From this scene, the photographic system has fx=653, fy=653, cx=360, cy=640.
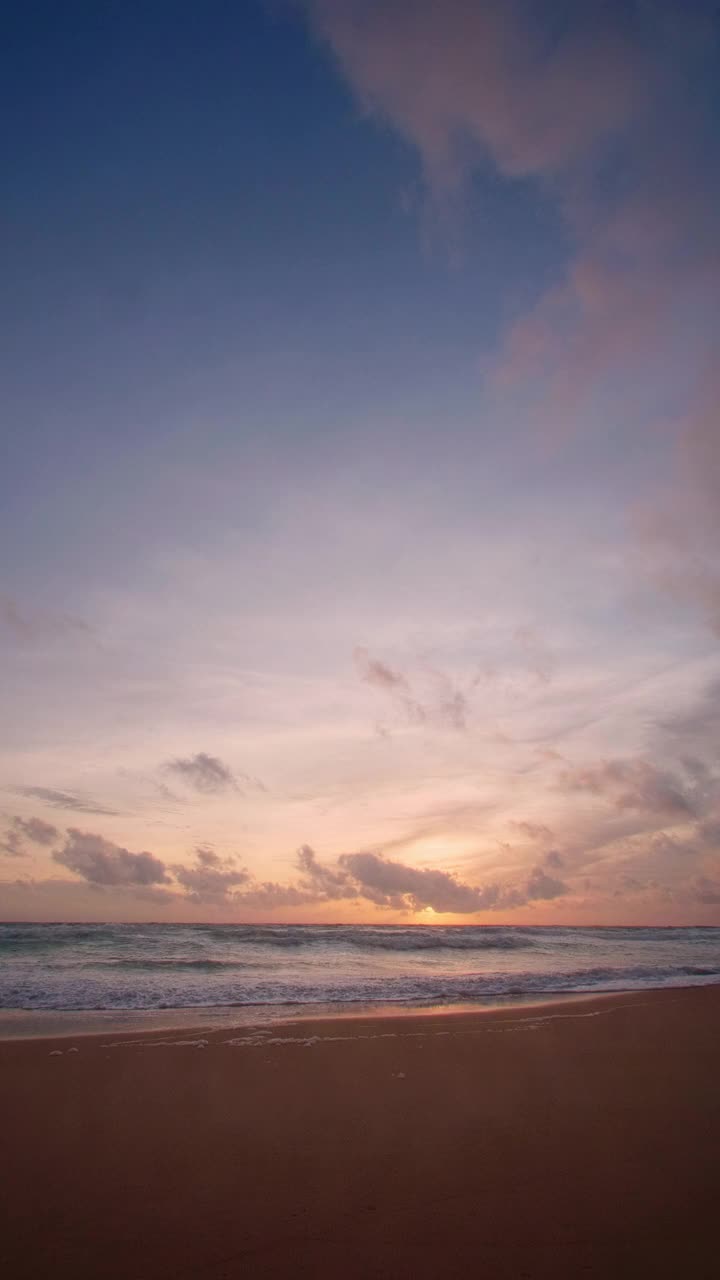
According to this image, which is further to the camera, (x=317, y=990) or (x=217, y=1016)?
(x=317, y=990)

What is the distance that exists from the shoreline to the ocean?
0.66ft

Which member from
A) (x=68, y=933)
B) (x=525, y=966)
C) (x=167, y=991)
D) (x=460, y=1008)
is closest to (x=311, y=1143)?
(x=460, y=1008)

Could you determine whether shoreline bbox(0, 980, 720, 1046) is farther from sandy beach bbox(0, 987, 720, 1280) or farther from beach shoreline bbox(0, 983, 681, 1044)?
sandy beach bbox(0, 987, 720, 1280)

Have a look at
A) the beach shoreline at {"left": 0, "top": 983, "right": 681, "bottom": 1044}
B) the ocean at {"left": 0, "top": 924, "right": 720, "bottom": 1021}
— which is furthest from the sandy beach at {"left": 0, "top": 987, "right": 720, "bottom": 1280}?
the ocean at {"left": 0, "top": 924, "right": 720, "bottom": 1021}

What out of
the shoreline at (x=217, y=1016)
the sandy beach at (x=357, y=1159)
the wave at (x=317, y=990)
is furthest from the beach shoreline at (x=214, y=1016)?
the sandy beach at (x=357, y=1159)

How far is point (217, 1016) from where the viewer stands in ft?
51.9

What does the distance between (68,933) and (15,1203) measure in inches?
1772

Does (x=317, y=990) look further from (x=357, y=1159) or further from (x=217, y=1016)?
(x=357, y=1159)

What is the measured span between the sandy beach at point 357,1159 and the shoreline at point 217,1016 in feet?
5.42

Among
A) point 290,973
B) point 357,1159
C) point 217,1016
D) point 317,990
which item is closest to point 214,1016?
point 217,1016

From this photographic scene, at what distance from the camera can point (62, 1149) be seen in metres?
7.25

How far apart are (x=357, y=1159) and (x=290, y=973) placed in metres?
22.4

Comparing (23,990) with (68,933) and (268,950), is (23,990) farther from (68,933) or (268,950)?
(68,933)

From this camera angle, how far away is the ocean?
61.6 ft
